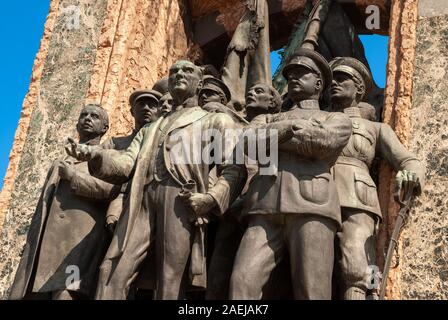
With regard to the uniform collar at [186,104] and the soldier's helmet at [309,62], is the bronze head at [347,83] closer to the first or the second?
the soldier's helmet at [309,62]

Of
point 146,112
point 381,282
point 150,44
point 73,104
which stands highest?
point 150,44

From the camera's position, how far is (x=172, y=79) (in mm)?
7609

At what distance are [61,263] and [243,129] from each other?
163 centimetres

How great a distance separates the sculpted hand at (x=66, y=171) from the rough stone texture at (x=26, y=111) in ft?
5.20

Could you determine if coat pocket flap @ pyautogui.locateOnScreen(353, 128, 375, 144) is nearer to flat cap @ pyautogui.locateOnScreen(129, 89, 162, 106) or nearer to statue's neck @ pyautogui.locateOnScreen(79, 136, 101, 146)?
flat cap @ pyautogui.locateOnScreen(129, 89, 162, 106)

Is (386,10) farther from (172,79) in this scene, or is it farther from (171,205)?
(171,205)

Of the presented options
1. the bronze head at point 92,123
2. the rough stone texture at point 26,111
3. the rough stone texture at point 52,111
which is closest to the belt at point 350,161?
the bronze head at point 92,123

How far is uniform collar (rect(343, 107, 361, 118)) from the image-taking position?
7.85 meters

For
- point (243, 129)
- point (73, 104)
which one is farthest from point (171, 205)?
point (73, 104)

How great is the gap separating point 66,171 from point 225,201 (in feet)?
4.71

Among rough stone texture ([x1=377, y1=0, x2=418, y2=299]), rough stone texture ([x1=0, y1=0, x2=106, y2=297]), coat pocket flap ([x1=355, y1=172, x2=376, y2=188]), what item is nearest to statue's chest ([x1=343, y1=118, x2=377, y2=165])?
coat pocket flap ([x1=355, y1=172, x2=376, y2=188])

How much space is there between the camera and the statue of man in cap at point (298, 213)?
6.72 meters

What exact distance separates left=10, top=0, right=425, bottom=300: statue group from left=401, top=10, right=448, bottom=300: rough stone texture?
40 cm

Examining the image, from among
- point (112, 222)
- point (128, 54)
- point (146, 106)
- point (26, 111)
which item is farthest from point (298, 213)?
point (26, 111)
